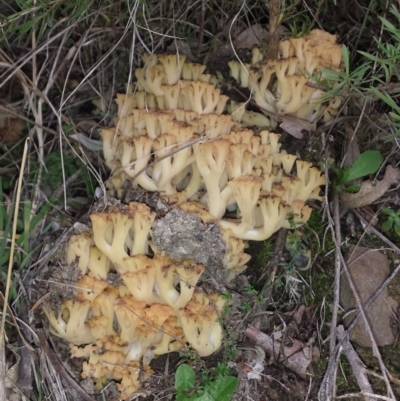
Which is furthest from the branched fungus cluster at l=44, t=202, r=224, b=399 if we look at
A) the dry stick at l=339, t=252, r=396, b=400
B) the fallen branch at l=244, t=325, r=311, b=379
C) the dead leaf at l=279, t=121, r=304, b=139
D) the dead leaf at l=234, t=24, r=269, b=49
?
the dead leaf at l=234, t=24, r=269, b=49

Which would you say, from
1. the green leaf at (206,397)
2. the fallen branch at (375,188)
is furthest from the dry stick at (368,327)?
the green leaf at (206,397)

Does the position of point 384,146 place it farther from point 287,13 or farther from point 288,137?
point 287,13

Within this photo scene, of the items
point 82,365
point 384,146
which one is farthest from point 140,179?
point 384,146

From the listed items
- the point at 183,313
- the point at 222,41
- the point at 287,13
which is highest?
the point at 287,13

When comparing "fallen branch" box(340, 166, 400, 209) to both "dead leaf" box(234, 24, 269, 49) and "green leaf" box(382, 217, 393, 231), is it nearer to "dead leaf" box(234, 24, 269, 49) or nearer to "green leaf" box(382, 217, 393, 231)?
"green leaf" box(382, 217, 393, 231)

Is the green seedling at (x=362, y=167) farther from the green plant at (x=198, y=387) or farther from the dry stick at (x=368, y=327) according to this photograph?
the green plant at (x=198, y=387)

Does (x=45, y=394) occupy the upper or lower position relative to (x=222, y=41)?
lower
